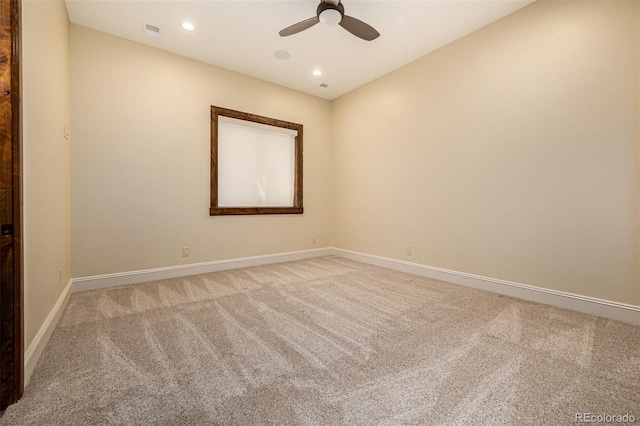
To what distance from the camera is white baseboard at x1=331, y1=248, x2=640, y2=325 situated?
7.30 ft

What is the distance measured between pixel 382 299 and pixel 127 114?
12.0ft

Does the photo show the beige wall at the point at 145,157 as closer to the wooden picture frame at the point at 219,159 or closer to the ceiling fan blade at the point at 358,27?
the wooden picture frame at the point at 219,159

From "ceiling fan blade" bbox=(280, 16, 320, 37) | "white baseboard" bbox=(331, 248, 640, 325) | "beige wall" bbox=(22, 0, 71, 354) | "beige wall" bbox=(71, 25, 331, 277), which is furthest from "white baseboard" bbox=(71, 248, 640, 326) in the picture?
"ceiling fan blade" bbox=(280, 16, 320, 37)

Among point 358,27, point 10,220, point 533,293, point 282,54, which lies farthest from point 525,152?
point 10,220

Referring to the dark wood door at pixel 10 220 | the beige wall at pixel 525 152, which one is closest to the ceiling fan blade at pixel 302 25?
the beige wall at pixel 525 152

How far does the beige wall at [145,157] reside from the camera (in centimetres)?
299

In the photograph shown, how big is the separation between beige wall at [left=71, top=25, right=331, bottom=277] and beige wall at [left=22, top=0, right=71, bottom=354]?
32 cm

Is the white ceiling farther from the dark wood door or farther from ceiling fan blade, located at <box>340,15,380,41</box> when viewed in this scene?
the dark wood door

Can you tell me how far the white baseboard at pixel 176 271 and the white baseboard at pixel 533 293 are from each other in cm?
173

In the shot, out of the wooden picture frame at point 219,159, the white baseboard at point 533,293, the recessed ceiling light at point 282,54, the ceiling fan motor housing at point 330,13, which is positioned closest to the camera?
the white baseboard at point 533,293

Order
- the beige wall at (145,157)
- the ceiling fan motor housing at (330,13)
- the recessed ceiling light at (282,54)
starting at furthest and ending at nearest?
1. the recessed ceiling light at (282,54)
2. the beige wall at (145,157)
3. the ceiling fan motor housing at (330,13)

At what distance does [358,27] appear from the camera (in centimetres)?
261

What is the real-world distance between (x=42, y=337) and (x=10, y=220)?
3.11 feet

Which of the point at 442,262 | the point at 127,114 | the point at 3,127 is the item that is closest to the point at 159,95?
the point at 127,114
